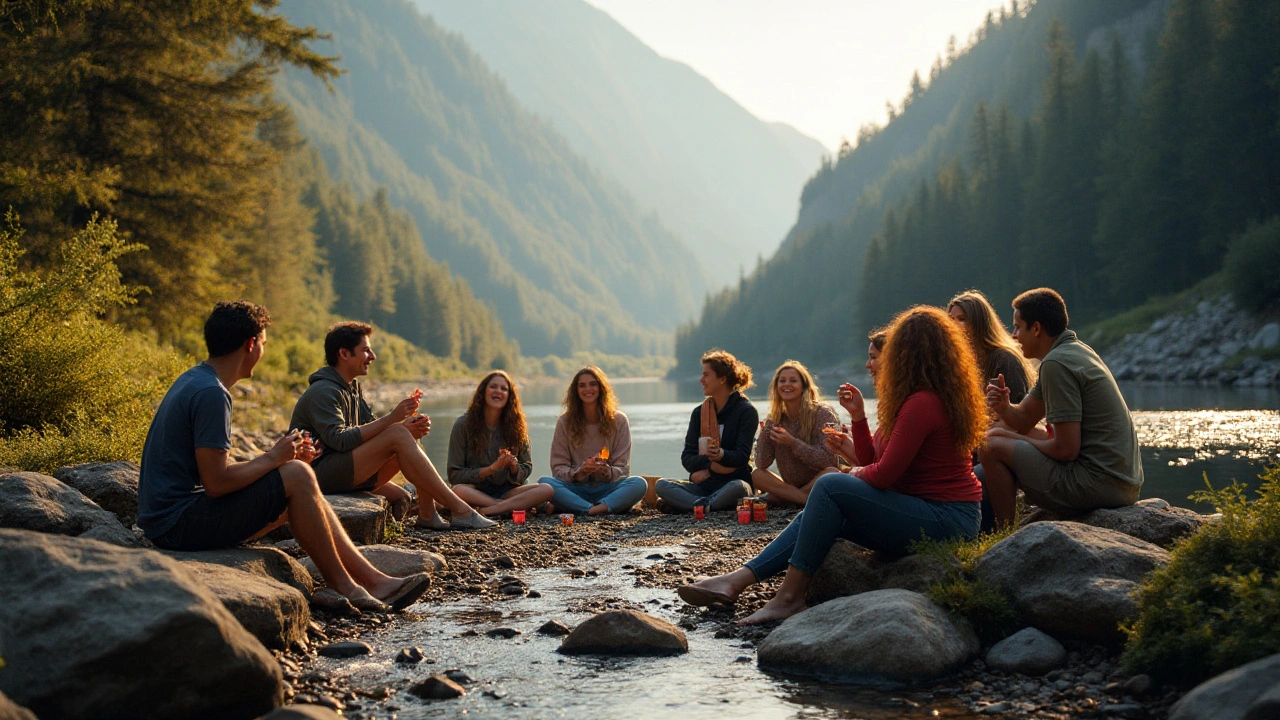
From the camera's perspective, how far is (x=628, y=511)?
12.8 metres

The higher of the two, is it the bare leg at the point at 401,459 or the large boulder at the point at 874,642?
the bare leg at the point at 401,459

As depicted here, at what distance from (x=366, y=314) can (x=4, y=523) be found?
85312 mm

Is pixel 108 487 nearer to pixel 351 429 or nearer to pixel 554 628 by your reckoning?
pixel 351 429

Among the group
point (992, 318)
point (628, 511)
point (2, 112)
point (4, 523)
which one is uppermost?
point (2, 112)

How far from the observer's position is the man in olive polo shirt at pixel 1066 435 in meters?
6.98

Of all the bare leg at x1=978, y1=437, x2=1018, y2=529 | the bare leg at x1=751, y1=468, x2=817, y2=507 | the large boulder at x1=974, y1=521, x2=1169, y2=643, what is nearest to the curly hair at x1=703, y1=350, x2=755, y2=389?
the bare leg at x1=751, y1=468, x2=817, y2=507

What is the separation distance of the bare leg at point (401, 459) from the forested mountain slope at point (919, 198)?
59.7 meters

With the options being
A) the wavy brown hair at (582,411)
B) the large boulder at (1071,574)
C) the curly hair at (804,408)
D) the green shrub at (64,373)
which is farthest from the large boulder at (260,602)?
the curly hair at (804,408)

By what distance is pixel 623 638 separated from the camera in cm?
612

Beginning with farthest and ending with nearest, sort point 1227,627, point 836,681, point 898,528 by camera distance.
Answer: point 898,528 < point 836,681 < point 1227,627

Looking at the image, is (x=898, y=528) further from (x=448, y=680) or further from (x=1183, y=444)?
(x=1183, y=444)

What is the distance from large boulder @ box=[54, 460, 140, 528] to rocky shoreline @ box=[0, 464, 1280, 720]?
18 millimetres

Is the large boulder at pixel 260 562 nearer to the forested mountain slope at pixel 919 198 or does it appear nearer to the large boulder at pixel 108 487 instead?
the large boulder at pixel 108 487

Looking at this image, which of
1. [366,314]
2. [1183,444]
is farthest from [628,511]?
[366,314]
